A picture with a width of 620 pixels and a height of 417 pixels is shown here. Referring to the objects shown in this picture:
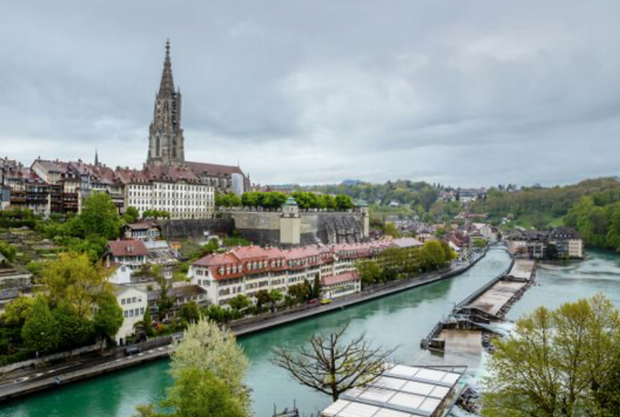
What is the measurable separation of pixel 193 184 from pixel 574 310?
53.3 metres

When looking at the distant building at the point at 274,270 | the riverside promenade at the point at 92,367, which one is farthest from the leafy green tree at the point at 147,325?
the distant building at the point at 274,270

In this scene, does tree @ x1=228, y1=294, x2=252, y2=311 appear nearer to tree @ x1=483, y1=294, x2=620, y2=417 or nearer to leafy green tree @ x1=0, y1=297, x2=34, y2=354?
leafy green tree @ x1=0, y1=297, x2=34, y2=354

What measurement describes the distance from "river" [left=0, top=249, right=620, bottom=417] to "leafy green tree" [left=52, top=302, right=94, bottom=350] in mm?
2864

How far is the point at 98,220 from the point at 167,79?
39103mm

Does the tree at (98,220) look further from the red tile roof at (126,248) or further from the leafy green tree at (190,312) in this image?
the leafy green tree at (190,312)

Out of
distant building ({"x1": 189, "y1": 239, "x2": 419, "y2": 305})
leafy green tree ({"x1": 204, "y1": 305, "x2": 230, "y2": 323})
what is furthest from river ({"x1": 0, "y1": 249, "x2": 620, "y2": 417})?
distant building ({"x1": 189, "y1": 239, "x2": 419, "y2": 305})

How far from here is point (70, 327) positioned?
2591 cm

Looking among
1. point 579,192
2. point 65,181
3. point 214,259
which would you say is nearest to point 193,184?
point 65,181

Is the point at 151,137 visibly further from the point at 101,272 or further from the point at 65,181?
the point at 101,272

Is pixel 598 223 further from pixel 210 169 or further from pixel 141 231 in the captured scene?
pixel 141 231

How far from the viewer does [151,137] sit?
3024 inches

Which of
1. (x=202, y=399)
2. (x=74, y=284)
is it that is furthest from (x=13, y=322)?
(x=202, y=399)

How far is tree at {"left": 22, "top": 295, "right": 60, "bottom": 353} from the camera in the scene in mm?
24719

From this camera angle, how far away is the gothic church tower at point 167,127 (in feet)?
248
